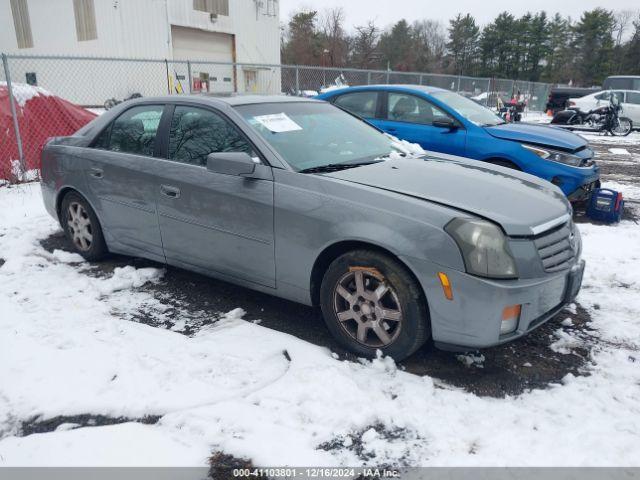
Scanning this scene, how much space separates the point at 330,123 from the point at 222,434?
8.24ft

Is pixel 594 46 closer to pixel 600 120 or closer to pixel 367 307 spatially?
pixel 600 120

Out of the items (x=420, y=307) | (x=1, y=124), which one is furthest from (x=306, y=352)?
(x=1, y=124)

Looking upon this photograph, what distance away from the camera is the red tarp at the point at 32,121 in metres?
7.73

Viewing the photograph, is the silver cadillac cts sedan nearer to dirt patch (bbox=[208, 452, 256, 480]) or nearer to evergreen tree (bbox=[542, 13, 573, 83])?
dirt patch (bbox=[208, 452, 256, 480])

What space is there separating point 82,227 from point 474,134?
4658 millimetres

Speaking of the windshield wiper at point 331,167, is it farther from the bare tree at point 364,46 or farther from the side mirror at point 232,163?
the bare tree at point 364,46

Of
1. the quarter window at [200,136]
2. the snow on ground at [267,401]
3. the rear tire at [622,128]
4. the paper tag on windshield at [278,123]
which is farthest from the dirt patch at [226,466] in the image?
the rear tire at [622,128]

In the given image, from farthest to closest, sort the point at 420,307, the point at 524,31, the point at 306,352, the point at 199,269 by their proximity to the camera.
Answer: the point at 524,31 → the point at 199,269 → the point at 306,352 → the point at 420,307

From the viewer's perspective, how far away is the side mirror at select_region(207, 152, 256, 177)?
126 inches

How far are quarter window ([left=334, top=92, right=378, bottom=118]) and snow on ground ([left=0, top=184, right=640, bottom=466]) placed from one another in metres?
4.32

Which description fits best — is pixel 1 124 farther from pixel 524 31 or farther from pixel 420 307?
pixel 524 31

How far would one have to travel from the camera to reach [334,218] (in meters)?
2.98

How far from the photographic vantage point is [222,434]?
2412mm

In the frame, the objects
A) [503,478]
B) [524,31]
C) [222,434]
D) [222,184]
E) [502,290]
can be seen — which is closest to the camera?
[503,478]
